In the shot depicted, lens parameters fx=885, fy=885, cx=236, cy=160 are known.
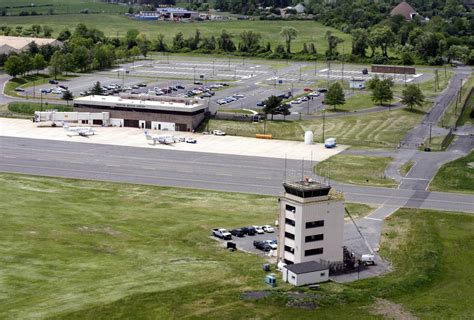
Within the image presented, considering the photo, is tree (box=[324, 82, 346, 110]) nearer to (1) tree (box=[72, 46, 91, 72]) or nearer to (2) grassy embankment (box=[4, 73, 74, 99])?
(2) grassy embankment (box=[4, 73, 74, 99])

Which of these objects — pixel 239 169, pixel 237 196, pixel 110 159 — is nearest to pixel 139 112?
pixel 110 159

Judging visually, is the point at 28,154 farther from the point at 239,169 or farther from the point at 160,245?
the point at 160,245

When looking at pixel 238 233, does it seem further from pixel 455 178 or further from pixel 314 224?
pixel 455 178

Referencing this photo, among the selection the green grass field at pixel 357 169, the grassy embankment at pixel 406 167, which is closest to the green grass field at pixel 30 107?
the green grass field at pixel 357 169

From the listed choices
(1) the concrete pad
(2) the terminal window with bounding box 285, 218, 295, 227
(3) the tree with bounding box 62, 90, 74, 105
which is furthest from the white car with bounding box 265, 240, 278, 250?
(3) the tree with bounding box 62, 90, 74, 105

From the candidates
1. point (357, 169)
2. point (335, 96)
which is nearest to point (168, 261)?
point (357, 169)

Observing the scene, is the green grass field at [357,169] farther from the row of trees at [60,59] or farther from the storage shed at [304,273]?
the row of trees at [60,59]
